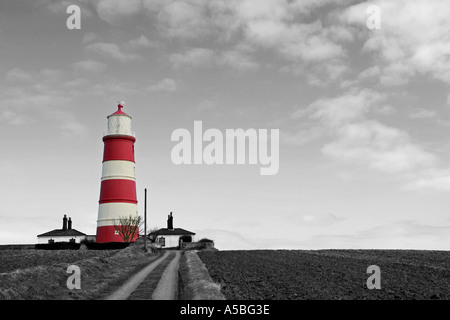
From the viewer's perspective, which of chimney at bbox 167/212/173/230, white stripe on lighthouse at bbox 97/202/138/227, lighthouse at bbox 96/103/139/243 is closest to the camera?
white stripe on lighthouse at bbox 97/202/138/227

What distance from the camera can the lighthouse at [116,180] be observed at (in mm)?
51406

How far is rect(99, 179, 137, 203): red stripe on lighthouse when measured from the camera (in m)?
51.5

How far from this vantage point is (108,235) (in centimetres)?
5253

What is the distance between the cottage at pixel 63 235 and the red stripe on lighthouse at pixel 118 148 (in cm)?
3757

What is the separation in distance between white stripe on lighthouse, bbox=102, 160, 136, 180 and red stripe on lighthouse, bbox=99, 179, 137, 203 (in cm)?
45

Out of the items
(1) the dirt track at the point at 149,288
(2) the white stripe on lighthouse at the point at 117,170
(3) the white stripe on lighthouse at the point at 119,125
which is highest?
(3) the white stripe on lighthouse at the point at 119,125

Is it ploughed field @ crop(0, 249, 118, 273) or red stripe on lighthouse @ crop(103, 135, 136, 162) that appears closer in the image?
ploughed field @ crop(0, 249, 118, 273)

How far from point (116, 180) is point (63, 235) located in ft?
132

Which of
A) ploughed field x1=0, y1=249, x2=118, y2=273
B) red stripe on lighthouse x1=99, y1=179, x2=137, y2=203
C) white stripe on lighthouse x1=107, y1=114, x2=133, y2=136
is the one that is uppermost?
white stripe on lighthouse x1=107, y1=114, x2=133, y2=136

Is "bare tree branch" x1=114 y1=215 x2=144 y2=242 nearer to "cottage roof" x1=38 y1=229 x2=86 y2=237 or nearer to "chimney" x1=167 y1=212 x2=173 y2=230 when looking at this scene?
"cottage roof" x1=38 y1=229 x2=86 y2=237

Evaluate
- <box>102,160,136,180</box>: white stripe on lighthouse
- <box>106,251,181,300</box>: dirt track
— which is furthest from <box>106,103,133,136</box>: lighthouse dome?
<box>106,251,181,300</box>: dirt track

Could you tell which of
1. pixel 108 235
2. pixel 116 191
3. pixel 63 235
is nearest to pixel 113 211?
pixel 116 191

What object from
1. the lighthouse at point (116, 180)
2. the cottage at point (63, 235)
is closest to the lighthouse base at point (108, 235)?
the lighthouse at point (116, 180)

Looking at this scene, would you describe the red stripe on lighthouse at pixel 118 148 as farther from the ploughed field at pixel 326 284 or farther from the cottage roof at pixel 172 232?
the cottage roof at pixel 172 232
